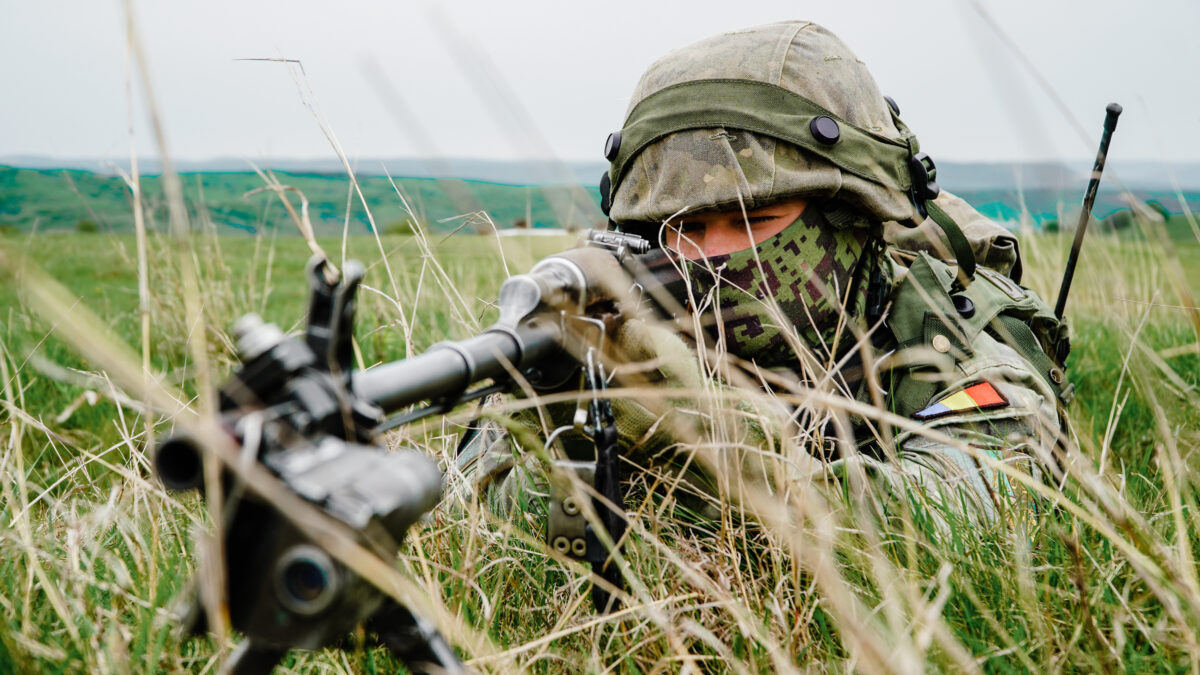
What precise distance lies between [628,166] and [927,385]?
1222 mm

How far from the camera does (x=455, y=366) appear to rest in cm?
127

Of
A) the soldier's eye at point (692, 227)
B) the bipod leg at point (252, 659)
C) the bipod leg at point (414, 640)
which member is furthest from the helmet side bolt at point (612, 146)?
the bipod leg at point (252, 659)

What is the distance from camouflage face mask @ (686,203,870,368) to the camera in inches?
94.4

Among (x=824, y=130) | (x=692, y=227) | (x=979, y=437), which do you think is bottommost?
(x=979, y=437)

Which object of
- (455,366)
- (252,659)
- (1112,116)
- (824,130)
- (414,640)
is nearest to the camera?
(252,659)

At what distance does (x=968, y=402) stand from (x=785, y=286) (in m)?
0.63

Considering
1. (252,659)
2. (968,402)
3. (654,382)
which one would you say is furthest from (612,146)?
(252,659)

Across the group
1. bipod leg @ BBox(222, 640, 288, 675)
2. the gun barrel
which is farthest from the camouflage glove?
bipod leg @ BBox(222, 640, 288, 675)

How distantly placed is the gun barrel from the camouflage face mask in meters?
0.88

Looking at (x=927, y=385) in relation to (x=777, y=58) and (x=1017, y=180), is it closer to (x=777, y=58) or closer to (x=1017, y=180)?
(x=777, y=58)

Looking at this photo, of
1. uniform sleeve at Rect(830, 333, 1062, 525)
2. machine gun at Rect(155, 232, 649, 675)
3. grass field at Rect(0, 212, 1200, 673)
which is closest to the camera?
machine gun at Rect(155, 232, 649, 675)

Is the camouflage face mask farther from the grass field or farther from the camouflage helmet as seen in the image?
the grass field

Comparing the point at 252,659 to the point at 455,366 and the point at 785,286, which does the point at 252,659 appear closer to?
the point at 455,366

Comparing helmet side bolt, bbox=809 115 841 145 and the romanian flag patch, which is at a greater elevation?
helmet side bolt, bbox=809 115 841 145
